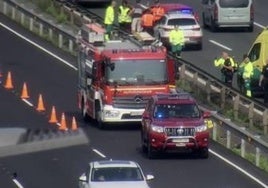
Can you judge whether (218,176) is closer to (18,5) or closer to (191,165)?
(191,165)

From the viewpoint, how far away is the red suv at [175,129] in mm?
28222

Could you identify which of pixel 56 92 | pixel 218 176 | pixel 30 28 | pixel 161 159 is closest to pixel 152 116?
pixel 161 159

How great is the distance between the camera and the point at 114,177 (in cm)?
1991

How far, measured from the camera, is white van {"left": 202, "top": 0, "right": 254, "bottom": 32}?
5131cm

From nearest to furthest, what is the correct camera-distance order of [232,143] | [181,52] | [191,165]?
[191,165] → [232,143] → [181,52]

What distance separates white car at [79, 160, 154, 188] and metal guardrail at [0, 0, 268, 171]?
6.83m

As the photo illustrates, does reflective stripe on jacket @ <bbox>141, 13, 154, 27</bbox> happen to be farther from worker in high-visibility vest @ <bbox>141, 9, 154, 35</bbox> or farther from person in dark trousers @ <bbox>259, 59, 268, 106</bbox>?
person in dark trousers @ <bbox>259, 59, 268, 106</bbox>

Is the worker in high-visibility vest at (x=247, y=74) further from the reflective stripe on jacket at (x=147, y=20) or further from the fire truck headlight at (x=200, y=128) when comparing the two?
the reflective stripe on jacket at (x=147, y=20)

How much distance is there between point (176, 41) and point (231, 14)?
307 inches

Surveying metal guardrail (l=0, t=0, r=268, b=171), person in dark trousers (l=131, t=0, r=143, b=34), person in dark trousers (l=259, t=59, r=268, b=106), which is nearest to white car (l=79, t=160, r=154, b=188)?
metal guardrail (l=0, t=0, r=268, b=171)

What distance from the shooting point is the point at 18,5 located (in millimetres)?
50781

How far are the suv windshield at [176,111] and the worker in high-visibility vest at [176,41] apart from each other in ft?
49.0

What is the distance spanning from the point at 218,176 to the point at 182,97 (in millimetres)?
3918

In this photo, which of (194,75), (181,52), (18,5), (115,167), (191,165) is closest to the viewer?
(115,167)
